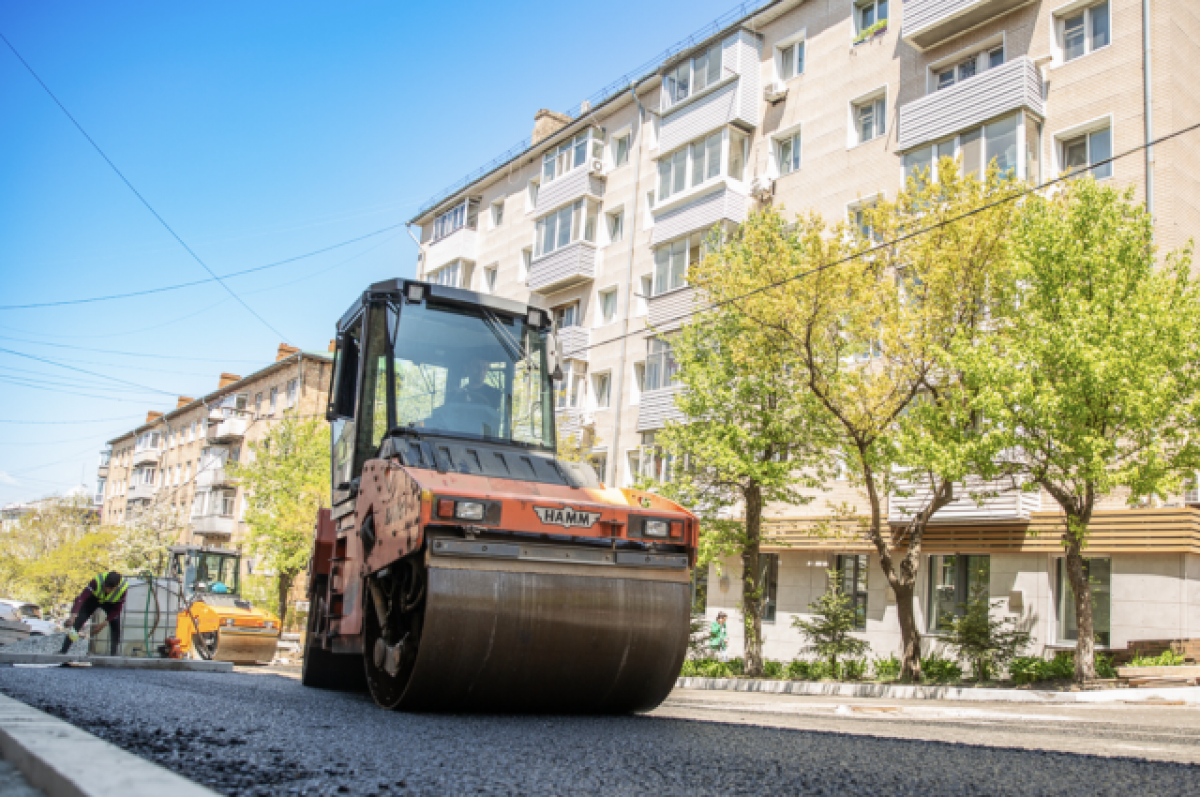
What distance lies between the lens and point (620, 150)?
3900cm

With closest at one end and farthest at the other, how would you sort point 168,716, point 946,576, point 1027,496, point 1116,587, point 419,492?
point 168,716, point 419,492, point 1116,587, point 1027,496, point 946,576

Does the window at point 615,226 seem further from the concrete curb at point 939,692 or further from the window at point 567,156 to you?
the concrete curb at point 939,692

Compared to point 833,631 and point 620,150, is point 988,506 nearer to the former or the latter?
point 833,631

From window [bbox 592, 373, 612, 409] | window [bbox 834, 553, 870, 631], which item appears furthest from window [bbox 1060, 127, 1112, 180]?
window [bbox 592, 373, 612, 409]

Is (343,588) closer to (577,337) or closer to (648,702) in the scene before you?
(648,702)

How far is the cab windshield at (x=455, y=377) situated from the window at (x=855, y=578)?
18.7 metres

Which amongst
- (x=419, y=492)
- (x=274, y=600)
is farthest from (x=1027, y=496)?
(x=274, y=600)

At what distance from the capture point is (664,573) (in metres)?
7.48

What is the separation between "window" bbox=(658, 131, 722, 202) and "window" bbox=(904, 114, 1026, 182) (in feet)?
26.8

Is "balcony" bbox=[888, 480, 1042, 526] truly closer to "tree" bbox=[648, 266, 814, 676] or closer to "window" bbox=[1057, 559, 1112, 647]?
"window" bbox=[1057, 559, 1112, 647]

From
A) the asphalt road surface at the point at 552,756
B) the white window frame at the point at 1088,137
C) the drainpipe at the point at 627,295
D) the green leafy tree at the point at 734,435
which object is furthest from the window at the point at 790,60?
the asphalt road surface at the point at 552,756

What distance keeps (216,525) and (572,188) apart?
34.7 metres

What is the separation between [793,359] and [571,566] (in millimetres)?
14543

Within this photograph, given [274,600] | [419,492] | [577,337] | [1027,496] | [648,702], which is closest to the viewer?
[419,492]
